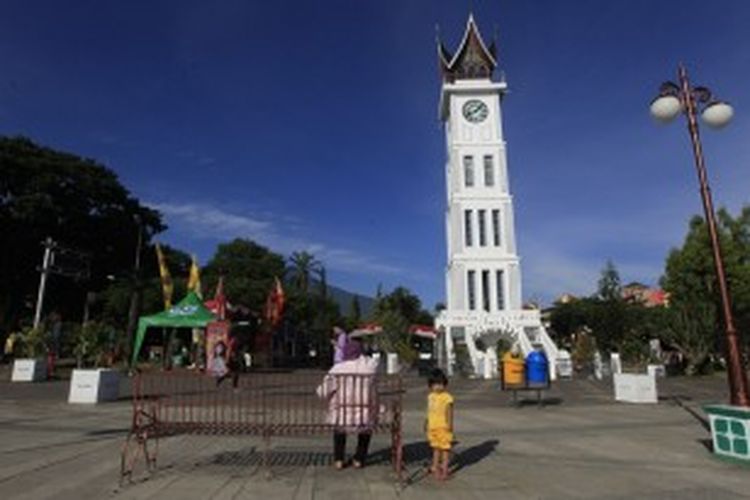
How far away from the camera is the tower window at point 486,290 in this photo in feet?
151

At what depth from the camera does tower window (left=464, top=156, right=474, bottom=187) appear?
1876 inches

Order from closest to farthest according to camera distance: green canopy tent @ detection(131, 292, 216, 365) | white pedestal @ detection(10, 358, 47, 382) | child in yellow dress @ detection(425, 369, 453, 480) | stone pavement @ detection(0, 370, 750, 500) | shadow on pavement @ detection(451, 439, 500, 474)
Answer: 1. stone pavement @ detection(0, 370, 750, 500)
2. child in yellow dress @ detection(425, 369, 453, 480)
3. shadow on pavement @ detection(451, 439, 500, 474)
4. white pedestal @ detection(10, 358, 47, 382)
5. green canopy tent @ detection(131, 292, 216, 365)

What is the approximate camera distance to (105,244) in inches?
2142

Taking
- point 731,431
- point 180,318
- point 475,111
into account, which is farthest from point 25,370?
point 475,111

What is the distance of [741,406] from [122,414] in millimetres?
12248

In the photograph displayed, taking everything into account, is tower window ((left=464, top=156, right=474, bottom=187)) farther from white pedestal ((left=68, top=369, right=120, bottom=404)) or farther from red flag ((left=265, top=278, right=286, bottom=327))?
white pedestal ((left=68, top=369, right=120, bottom=404))

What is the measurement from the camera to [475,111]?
4988 centimetres

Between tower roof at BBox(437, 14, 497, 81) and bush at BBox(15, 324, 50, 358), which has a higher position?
tower roof at BBox(437, 14, 497, 81)

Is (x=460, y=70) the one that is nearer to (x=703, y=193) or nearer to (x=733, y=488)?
(x=703, y=193)

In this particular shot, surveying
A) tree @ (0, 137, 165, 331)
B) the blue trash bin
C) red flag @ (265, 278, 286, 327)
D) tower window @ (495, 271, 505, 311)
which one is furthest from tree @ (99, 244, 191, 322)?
the blue trash bin

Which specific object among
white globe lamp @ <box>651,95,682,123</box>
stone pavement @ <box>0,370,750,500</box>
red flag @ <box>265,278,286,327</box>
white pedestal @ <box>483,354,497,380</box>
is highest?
red flag @ <box>265,278,286,327</box>

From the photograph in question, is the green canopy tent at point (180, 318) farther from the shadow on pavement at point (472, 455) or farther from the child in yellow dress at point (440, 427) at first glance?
the child in yellow dress at point (440, 427)

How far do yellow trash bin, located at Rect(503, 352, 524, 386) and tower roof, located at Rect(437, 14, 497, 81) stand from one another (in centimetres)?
3845

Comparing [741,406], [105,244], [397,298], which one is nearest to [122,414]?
[741,406]
